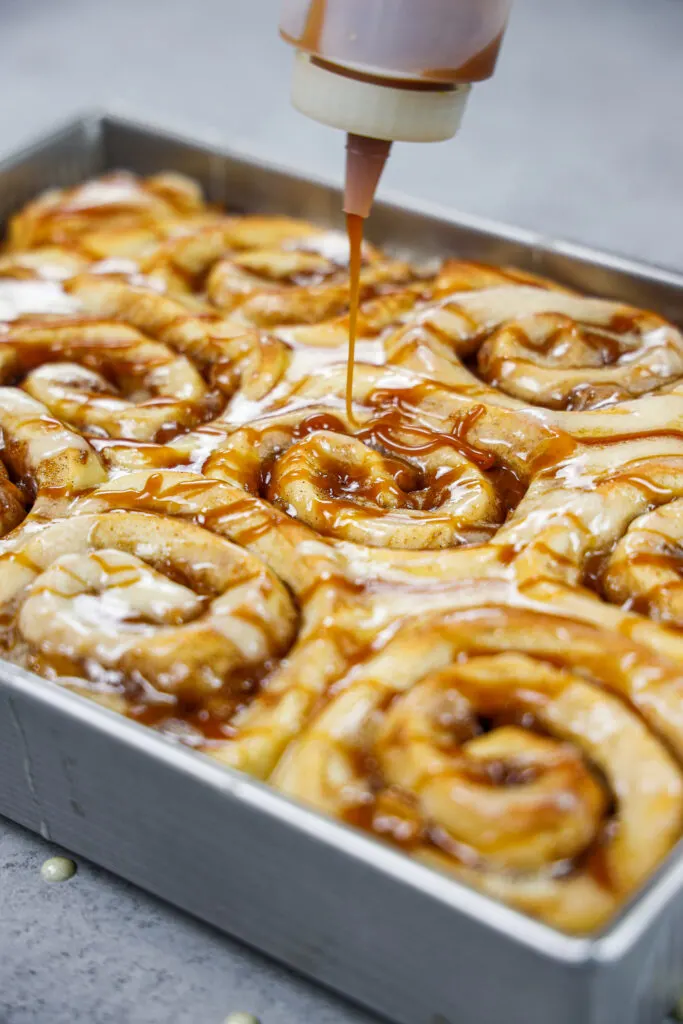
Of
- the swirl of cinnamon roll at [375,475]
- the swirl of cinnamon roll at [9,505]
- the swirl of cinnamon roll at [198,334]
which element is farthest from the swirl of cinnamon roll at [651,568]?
the swirl of cinnamon roll at [9,505]

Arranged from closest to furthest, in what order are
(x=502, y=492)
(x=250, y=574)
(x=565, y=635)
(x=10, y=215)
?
1. (x=565, y=635)
2. (x=250, y=574)
3. (x=502, y=492)
4. (x=10, y=215)

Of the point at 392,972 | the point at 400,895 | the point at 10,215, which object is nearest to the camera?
the point at 400,895

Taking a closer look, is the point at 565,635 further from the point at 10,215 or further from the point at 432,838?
the point at 10,215

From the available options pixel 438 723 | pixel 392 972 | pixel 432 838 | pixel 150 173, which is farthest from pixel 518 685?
pixel 150 173

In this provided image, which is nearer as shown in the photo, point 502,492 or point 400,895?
point 400,895

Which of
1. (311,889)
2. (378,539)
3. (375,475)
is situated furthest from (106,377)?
(311,889)

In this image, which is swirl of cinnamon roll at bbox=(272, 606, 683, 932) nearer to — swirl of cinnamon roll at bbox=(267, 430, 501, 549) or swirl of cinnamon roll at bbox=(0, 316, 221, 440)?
swirl of cinnamon roll at bbox=(267, 430, 501, 549)

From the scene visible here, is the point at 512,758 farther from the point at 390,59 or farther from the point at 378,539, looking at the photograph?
the point at 390,59
